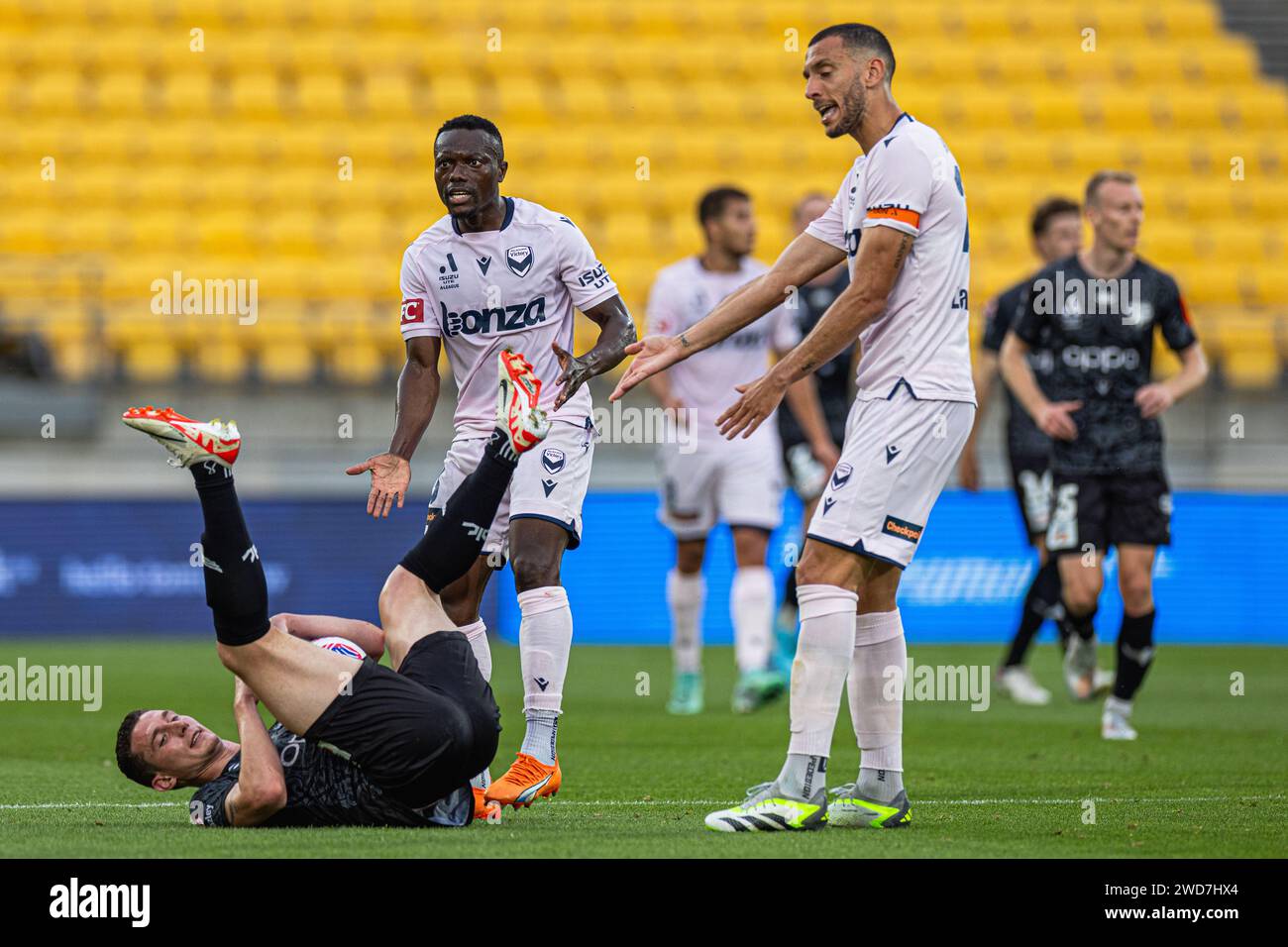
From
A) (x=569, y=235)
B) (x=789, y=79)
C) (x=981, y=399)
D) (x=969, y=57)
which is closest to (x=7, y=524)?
(x=981, y=399)

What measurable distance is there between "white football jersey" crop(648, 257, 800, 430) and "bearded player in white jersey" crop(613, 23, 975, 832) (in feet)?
14.9

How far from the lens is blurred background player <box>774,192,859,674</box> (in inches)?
442

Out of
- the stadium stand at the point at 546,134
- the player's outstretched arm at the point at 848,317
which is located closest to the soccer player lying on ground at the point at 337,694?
the player's outstretched arm at the point at 848,317

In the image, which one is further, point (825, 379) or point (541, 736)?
point (825, 379)

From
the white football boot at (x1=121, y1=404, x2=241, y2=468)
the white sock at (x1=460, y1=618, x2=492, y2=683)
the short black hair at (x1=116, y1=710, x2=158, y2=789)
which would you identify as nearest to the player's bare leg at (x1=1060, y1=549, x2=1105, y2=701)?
the white sock at (x1=460, y1=618, x2=492, y2=683)

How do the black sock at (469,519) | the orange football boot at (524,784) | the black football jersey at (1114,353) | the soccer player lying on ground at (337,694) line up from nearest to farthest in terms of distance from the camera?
the soccer player lying on ground at (337,694), the black sock at (469,519), the orange football boot at (524,784), the black football jersey at (1114,353)

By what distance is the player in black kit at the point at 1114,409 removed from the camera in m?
8.66

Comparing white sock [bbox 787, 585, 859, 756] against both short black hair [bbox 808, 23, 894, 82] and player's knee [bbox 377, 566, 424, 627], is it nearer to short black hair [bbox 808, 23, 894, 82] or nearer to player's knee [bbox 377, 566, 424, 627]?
player's knee [bbox 377, 566, 424, 627]

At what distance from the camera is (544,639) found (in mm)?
6402

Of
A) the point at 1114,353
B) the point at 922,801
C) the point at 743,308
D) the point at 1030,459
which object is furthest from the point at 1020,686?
the point at 743,308

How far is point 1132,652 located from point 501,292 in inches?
149

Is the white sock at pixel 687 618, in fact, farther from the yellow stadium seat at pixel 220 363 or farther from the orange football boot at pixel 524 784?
the yellow stadium seat at pixel 220 363

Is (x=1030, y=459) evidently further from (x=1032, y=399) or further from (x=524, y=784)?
(x=524, y=784)

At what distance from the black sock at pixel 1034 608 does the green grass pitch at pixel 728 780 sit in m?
0.32
